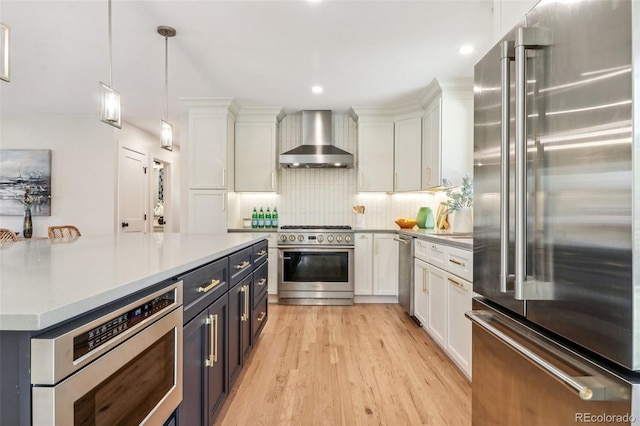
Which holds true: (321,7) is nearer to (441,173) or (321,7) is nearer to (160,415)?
(441,173)

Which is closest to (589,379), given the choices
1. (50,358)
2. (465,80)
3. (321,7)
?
(50,358)

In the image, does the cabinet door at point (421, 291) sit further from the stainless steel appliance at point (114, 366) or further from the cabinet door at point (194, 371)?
the stainless steel appliance at point (114, 366)

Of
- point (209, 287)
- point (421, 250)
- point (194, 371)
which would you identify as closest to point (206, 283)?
point (209, 287)

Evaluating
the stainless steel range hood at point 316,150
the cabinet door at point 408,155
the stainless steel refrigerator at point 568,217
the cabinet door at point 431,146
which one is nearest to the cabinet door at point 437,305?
the cabinet door at point 431,146

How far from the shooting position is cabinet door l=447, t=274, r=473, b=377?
6.70 ft

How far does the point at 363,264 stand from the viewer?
4223mm

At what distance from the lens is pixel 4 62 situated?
4.64ft

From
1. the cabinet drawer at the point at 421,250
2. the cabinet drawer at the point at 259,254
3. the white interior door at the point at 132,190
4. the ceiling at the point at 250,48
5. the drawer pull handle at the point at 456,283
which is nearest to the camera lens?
the drawer pull handle at the point at 456,283

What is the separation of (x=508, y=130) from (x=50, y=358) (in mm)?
1188

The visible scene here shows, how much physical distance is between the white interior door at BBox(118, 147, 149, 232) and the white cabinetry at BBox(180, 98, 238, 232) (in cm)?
193

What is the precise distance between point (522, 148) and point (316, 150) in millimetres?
3713

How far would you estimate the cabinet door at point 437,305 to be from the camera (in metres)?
2.47

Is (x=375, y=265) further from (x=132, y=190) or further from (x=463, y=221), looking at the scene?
(x=132, y=190)

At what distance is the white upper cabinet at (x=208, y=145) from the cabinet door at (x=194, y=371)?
10.0 ft
